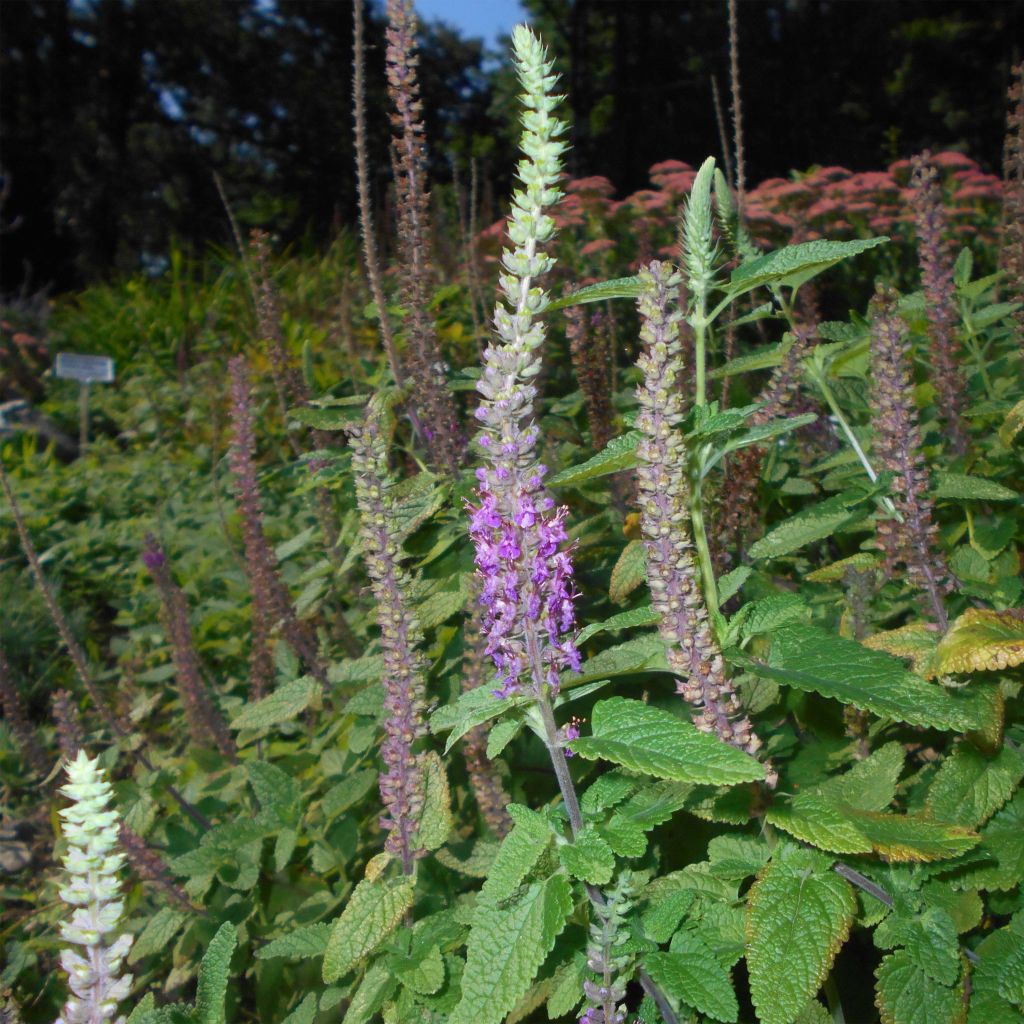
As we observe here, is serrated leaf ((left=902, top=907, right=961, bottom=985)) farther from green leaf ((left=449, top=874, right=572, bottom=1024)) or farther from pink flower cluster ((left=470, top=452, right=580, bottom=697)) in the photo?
pink flower cluster ((left=470, top=452, right=580, bottom=697))

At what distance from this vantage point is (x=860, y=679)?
46.0 inches

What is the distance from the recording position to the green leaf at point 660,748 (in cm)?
100

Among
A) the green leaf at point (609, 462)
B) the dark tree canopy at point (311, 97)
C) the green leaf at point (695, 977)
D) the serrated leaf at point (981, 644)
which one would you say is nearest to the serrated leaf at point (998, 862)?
the serrated leaf at point (981, 644)

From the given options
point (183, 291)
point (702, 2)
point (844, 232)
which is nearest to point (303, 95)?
point (702, 2)

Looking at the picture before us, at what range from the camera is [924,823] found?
1310mm

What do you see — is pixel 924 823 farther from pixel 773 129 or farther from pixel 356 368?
pixel 773 129

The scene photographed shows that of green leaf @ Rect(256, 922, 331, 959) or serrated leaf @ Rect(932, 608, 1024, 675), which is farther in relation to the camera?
green leaf @ Rect(256, 922, 331, 959)

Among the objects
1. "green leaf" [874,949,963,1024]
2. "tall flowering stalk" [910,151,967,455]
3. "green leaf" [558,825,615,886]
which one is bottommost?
"green leaf" [874,949,963,1024]

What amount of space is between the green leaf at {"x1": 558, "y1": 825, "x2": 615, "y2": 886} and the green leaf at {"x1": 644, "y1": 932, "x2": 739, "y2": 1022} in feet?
0.66

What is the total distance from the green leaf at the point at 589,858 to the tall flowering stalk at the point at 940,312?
1.36m

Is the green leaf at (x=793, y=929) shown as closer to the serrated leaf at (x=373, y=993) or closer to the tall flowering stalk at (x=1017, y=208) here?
the serrated leaf at (x=373, y=993)

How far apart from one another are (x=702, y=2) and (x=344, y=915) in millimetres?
17061

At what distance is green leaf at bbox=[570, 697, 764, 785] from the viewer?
3.30ft

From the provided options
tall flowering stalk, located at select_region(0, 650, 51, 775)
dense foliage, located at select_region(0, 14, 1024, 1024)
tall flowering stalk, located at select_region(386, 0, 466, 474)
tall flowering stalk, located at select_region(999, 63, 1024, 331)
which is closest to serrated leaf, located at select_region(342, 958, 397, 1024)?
dense foliage, located at select_region(0, 14, 1024, 1024)
